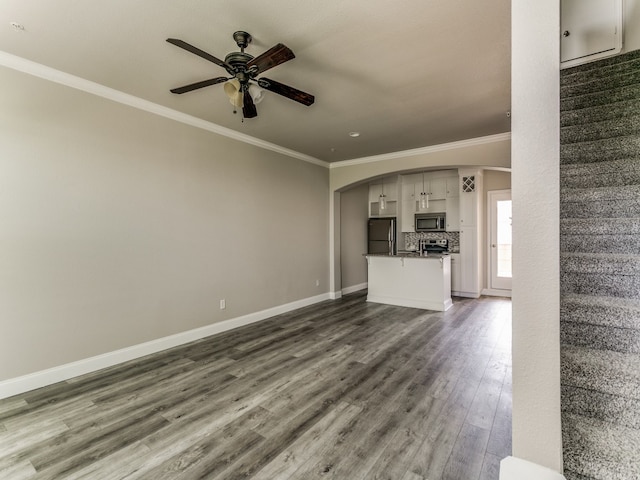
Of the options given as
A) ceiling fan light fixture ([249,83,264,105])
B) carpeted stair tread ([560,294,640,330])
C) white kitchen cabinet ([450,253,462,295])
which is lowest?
white kitchen cabinet ([450,253,462,295])

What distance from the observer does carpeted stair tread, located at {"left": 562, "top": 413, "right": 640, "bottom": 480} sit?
1054 mm

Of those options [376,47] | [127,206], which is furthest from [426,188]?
[127,206]

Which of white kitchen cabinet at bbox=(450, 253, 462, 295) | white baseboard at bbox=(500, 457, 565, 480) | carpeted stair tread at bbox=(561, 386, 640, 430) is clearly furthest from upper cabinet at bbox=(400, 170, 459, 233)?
white baseboard at bbox=(500, 457, 565, 480)

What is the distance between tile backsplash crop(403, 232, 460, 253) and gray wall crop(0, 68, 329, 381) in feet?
13.3

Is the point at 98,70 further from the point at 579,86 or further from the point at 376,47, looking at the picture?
the point at 579,86

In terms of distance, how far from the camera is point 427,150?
5312 millimetres

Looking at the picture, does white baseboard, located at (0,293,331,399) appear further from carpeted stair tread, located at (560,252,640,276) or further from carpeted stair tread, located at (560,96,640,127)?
carpeted stair tread, located at (560,96,640,127)

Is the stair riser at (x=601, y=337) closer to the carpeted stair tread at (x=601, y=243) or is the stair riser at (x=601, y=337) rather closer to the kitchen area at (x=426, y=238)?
the carpeted stair tread at (x=601, y=243)

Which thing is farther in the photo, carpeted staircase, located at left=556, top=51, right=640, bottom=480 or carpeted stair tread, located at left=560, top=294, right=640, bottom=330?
carpeted stair tread, located at left=560, top=294, right=640, bottom=330

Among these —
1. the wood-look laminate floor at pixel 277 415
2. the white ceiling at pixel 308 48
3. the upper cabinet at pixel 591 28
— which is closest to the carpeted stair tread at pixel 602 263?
the upper cabinet at pixel 591 28

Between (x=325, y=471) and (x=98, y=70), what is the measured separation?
12.5 feet

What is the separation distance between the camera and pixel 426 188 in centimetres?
721

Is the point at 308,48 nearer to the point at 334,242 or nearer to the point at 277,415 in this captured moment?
the point at 277,415

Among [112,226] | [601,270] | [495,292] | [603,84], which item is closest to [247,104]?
[112,226]
